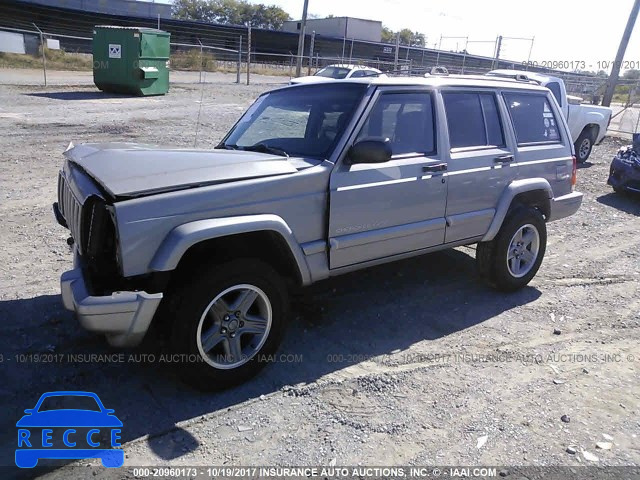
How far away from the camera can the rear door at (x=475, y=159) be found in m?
4.63

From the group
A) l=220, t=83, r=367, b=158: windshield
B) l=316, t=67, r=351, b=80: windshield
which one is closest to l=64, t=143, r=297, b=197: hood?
l=220, t=83, r=367, b=158: windshield

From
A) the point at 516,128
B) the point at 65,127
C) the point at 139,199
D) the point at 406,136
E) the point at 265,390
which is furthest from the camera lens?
the point at 65,127

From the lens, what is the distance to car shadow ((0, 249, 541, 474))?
3314mm

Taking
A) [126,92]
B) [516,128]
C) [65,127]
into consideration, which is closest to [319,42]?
[126,92]

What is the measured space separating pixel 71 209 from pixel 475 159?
3265 millimetres

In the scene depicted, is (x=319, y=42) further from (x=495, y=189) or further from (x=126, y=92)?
(x=495, y=189)

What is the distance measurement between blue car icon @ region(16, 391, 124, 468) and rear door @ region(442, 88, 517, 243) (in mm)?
3009

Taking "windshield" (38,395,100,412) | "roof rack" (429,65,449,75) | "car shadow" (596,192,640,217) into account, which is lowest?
"windshield" (38,395,100,412)

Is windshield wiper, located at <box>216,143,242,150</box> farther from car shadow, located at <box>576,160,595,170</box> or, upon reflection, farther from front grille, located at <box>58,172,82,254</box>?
car shadow, located at <box>576,160,595,170</box>

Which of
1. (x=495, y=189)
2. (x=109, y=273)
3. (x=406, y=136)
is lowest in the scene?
(x=109, y=273)

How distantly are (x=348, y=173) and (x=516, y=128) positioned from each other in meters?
2.26

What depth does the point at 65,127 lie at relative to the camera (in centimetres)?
1191

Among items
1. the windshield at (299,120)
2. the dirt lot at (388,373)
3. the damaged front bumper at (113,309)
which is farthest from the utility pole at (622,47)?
the damaged front bumper at (113,309)

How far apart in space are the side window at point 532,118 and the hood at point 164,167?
8.73 ft
